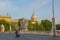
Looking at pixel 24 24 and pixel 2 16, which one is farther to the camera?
pixel 2 16

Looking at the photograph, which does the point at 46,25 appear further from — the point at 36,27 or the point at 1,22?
the point at 1,22

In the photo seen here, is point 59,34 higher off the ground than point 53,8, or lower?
lower

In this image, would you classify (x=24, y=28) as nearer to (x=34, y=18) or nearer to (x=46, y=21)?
(x=46, y=21)

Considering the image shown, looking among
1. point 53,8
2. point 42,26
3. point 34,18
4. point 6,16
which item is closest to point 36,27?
point 42,26

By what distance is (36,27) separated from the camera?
12875 centimetres

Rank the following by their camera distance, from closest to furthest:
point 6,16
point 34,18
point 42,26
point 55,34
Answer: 1. point 55,34
2. point 42,26
3. point 6,16
4. point 34,18

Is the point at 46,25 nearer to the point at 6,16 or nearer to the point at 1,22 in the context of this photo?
the point at 1,22

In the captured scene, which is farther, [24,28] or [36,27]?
[36,27]

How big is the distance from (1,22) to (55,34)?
8992cm

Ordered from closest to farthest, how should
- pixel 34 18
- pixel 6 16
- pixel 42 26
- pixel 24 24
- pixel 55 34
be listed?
pixel 55 34
pixel 24 24
pixel 42 26
pixel 6 16
pixel 34 18

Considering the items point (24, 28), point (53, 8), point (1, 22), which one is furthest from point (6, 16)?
point (53, 8)

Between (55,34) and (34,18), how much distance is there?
512 feet

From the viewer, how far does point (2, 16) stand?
541ft

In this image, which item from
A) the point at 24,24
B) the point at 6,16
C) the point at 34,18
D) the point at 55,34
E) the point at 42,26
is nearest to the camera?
the point at 55,34
